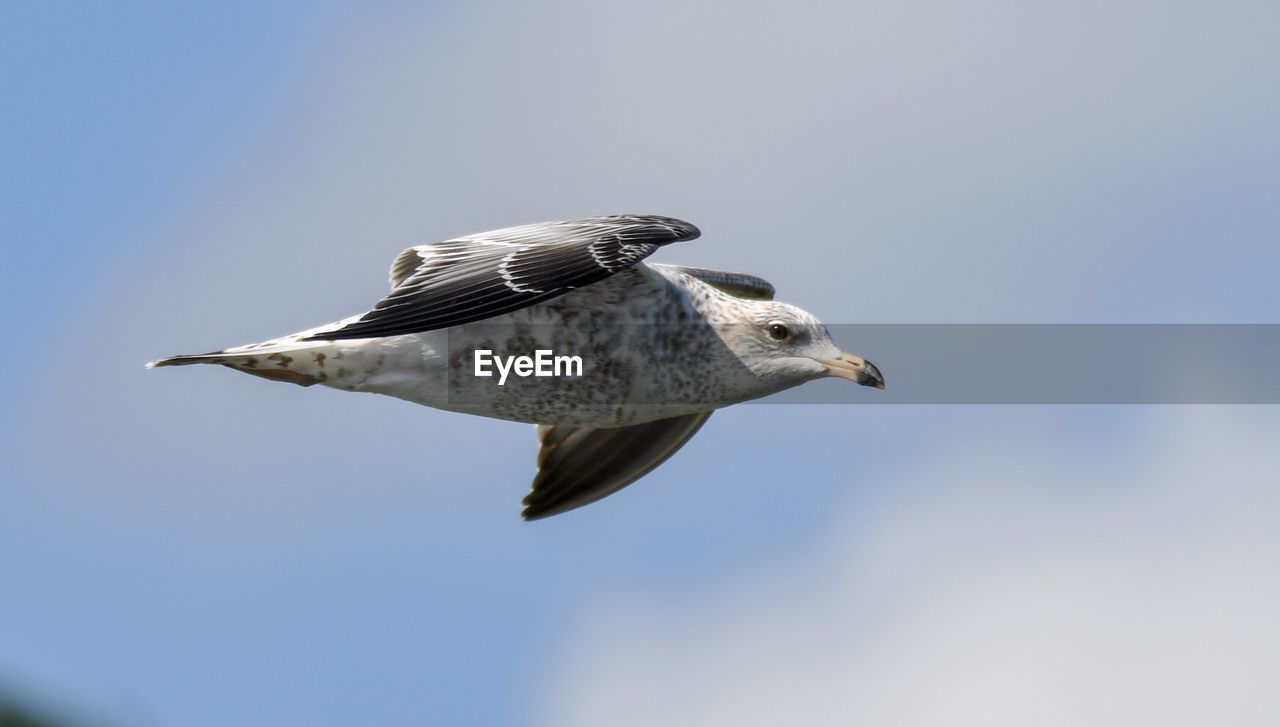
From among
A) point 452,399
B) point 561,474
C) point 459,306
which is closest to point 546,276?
point 459,306

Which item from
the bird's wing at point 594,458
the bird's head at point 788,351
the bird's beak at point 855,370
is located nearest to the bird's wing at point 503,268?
the bird's head at point 788,351

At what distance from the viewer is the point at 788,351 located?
1307 centimetres

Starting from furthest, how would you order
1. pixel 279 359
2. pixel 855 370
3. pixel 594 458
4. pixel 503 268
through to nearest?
pixel 594 458, pixel 855 370, pixel 279 359, pixel 503 268

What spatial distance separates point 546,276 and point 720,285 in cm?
426

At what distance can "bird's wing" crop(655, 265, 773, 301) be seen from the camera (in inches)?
599

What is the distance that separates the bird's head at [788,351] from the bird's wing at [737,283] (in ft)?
6.68

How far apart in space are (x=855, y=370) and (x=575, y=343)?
2479mm

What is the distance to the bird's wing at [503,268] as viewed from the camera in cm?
1092

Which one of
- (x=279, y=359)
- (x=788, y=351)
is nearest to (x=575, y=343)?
(x=788, y=351)

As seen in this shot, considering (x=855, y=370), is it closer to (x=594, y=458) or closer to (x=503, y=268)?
(x=503, y=268)

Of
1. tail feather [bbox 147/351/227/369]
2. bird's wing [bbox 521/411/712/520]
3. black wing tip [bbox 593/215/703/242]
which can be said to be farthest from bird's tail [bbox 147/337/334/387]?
bird's wing [bbox 521/411/712/520]

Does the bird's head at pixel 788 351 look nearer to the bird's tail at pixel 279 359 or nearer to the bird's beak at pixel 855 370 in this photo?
the bird's beak at pixel 855 370

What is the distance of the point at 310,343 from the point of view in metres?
12.3

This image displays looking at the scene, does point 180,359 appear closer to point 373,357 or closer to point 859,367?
point 373,357
